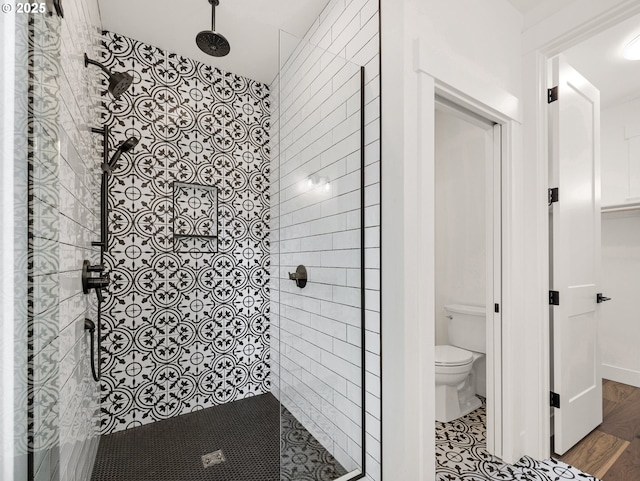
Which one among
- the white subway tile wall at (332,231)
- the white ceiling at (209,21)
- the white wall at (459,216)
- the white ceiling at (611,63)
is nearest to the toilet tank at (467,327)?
the white wall at (459,216)

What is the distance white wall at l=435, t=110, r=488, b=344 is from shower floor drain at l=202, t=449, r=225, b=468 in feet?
6.37

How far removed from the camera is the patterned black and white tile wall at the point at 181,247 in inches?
81.4

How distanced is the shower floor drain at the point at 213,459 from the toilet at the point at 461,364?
4.65ft

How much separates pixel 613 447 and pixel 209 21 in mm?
3539

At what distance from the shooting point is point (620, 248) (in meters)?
3.04

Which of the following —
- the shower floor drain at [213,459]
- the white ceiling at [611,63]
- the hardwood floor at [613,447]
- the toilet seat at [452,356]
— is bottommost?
the hardwood floor at [613,447]

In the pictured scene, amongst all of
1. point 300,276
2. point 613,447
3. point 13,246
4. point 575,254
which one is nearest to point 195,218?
point 300,276

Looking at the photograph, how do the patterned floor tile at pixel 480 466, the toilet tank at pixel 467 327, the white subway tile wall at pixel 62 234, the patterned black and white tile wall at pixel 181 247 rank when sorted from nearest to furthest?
the white subway tile wall at pixel 62 234 → the patterned floor tile at pixel 480 466 → the patterned black and white tile wall at pixel 181 247 → the toilet tank at pixel 467 327

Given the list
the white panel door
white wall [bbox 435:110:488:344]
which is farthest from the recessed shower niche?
the white panel door

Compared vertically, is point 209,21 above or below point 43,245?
above

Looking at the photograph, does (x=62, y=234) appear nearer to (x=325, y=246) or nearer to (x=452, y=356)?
(x=325, y=246)

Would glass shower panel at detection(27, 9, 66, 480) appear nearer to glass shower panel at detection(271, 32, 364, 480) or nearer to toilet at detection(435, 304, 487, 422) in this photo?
glass shower panel at detection(271, 32, 364, 480)

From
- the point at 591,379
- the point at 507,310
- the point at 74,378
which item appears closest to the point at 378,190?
the point at 507,310

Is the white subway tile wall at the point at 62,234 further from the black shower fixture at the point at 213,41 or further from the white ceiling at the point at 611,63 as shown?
the white ceiling at the point at 611,63
